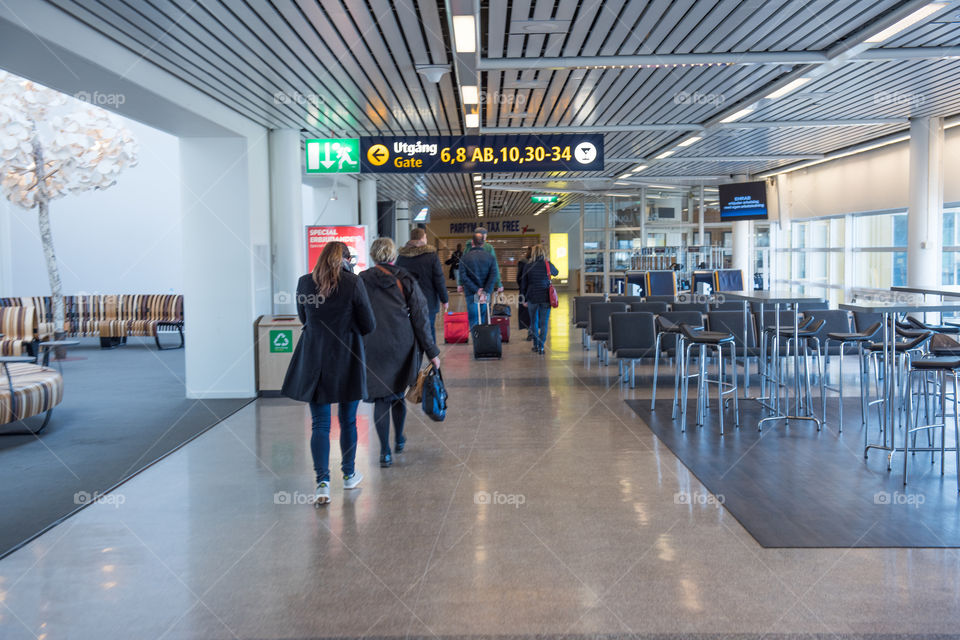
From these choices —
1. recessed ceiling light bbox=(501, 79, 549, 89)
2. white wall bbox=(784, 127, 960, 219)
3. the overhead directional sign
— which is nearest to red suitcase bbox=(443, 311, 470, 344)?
the overhead directional sign

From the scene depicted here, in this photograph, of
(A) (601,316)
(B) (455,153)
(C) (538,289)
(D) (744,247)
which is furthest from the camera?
(D) (744,247)

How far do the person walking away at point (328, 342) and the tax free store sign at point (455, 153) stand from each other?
475 cm

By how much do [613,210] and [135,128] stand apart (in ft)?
46.7

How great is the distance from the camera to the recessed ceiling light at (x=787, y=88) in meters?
7.99

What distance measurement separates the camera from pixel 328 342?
15.4 ft

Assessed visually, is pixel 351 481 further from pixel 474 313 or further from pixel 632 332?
pixel 474 313

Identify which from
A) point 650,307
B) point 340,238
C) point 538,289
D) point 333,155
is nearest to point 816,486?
point 650,307

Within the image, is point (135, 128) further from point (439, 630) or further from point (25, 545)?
point (439, 630)

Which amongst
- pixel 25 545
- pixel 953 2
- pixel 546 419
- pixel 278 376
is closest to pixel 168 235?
pixel 278 376

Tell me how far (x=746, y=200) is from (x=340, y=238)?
914cm

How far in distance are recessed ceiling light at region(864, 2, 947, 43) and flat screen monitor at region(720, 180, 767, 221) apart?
31.9 feet

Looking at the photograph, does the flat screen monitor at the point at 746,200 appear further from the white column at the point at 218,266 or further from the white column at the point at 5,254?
the white column at the point at 5,254

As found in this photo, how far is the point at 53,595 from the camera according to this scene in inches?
138

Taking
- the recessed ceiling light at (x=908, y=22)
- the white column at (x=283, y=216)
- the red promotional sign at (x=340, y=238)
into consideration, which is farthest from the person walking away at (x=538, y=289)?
the recessed ceiling light at (x=908, y=22)
